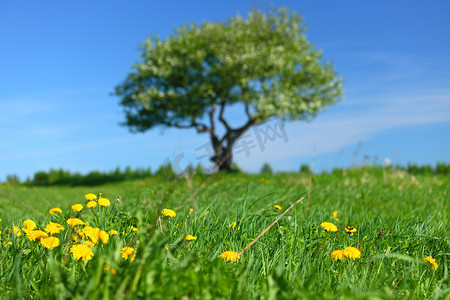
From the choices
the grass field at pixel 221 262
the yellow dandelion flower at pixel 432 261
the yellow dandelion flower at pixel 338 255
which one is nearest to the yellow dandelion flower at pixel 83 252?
the grass field at pixel 221 262

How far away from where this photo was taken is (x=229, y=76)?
1908 cm

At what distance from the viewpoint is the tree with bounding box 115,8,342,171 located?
738 inches

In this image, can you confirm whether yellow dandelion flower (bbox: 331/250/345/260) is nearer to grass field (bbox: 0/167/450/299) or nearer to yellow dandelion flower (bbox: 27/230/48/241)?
grass field (bbox: 0/167/450/299)

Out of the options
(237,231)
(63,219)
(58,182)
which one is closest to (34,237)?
(63,219)

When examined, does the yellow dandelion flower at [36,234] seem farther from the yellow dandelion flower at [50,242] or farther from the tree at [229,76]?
the tree at [229,76]

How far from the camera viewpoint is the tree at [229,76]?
1875cm

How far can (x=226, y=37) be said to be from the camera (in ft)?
63.0

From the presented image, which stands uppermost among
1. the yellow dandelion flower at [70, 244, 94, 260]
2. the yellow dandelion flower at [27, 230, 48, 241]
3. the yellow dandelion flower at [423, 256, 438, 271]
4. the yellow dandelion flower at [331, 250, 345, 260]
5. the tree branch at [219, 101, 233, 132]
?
the tree branch at [219, 101, 233, 132]

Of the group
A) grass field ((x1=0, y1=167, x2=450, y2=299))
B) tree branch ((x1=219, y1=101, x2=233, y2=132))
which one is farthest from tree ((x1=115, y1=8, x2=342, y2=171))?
grass field ((x1=0, y1=167, x2=450, y2=299))

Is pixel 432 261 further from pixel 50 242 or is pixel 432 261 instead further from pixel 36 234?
pixel 36 234

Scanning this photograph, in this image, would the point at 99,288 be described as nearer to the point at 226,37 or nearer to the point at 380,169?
the point at 380,169

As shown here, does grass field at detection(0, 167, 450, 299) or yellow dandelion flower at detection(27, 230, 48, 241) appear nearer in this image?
grass field at detection(0, 167, 450, 299)

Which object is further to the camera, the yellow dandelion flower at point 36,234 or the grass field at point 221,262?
the yellow dandelion flower at point 36,234

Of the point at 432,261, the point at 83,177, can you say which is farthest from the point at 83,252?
the point at 83,177
